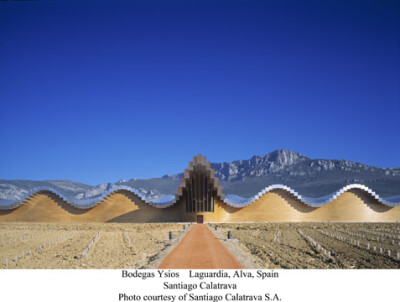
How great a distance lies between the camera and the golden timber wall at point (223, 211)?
42.3m

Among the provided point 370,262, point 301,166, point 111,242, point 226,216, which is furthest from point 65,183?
point 370,262

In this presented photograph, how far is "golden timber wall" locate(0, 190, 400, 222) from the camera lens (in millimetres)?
42344

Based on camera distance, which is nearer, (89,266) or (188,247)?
(89,266)

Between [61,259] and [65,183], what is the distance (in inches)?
7843

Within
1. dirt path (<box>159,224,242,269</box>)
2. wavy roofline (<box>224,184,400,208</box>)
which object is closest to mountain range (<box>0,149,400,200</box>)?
wavy roofline (<box>224,184,400,208</box>)

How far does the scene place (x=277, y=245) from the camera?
19703mm

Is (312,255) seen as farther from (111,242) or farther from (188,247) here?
(111,242)

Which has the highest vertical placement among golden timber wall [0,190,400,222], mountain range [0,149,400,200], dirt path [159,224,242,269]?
mountain range [0,149,400,200]

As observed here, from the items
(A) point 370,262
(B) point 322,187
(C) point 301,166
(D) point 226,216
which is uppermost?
(C) point 301,166

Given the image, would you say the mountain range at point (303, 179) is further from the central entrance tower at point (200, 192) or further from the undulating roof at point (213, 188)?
the central entrance tower at point (200, 192)

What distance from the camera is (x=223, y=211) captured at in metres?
42.3

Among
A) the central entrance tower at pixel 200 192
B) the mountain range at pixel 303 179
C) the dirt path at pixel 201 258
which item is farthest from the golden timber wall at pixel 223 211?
the mountain range at pixel 303 179

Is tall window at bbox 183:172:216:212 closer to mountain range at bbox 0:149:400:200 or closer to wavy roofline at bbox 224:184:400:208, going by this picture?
wavy roofline at bbox 224:184:400:208

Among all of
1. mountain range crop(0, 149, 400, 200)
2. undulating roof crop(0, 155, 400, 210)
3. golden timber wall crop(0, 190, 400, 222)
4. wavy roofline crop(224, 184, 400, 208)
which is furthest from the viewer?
mountain range crop(0, 149, 400, 200)
